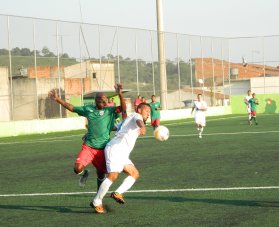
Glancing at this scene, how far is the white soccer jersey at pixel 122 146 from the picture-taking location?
36.1 ft

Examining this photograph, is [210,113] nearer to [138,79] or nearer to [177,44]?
[177,44]

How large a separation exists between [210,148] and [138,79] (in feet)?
95.6

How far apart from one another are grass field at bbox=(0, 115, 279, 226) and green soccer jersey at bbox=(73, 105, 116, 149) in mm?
992

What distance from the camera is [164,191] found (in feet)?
42.6

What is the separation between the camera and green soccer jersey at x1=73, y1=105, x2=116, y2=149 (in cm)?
1171

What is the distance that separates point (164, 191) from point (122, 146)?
2.24 m

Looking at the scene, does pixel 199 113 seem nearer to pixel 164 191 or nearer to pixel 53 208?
pixel 164 191

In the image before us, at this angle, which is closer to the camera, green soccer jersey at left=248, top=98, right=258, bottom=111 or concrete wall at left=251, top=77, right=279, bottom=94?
green soccer jersey at left=248, top=98, right=258, bottom=111

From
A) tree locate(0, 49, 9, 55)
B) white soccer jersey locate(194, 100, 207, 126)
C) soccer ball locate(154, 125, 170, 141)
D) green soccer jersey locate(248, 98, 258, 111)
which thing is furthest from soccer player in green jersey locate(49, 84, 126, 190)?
green soccer jersey locate(248, 98, 258, 111)

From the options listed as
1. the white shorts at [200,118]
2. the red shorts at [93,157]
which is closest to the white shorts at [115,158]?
the red shorts at [93,157]

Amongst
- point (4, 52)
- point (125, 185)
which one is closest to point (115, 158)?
point (125, 185)

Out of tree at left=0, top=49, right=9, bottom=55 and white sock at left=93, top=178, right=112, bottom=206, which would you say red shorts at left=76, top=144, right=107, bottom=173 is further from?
tree at left=0, top=49, right=9, bottom=55

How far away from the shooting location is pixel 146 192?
12977 millimetres

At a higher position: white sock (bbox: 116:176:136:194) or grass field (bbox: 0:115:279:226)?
white sock (bbox: 116:176:136:194)
